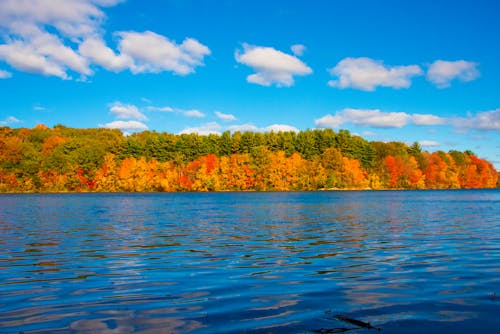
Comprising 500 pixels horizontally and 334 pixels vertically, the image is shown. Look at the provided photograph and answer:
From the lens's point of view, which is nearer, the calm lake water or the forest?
the calm lake water

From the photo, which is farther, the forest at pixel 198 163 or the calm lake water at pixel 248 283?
the forest at pixel 198 163

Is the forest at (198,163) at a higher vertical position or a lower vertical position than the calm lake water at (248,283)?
higher

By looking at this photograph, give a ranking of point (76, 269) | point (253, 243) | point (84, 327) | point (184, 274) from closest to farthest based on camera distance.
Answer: point (84, 327) → point (184, 274) → point (76, 269) → point (253, 243)

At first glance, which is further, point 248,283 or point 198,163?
point 198,163

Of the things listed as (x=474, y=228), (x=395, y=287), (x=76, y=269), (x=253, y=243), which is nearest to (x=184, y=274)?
(x=76, y=269)

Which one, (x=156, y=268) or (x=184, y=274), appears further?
(x=156, y=268)

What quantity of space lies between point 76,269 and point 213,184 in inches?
5231

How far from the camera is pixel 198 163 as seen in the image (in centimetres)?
15212

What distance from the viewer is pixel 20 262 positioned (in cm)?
1582

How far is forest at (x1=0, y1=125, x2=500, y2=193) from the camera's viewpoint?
144m

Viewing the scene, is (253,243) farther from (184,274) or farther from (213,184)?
(213,184)

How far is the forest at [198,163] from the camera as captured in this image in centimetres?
14450

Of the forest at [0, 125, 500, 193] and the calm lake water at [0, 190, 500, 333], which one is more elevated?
the forest at [0, 125, 500, 193]

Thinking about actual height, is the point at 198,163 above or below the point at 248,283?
above
